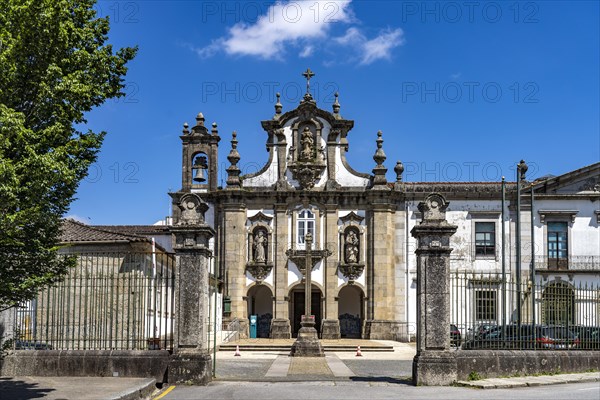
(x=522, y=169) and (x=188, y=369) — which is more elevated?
(x=522, y=169)

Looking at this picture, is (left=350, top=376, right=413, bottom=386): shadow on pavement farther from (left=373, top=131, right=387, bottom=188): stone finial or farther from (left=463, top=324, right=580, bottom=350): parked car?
(left=373, top=131, right=387, bottom=188): stone finial

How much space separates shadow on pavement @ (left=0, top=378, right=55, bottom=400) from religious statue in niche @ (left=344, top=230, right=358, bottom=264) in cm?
2343

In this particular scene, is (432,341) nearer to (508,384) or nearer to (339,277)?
(508,384)

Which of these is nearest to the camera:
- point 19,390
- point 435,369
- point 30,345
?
point 19,390

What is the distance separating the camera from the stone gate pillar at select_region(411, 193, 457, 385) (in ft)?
50.6

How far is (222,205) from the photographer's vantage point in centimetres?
3750

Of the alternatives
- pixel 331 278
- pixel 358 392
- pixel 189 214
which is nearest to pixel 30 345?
pixel 189 214

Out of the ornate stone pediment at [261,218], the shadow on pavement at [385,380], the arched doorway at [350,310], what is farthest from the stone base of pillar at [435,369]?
the ornate stone pediment at [261,218]

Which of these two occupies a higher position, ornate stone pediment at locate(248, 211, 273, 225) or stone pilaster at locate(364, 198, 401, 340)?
ornate stone pediment at locate(248, 211, 273, 225)

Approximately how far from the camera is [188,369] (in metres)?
15.3

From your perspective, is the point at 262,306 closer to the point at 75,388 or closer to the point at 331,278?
the point at 331,278

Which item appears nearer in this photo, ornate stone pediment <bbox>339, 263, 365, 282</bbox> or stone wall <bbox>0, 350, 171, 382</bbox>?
stone wall <bbox>0, 350, 171, 382</bbox>

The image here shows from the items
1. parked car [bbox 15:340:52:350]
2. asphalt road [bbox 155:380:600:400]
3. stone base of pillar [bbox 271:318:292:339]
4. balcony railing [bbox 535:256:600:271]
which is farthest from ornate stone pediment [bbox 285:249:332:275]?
parked car [bbox 15:340:52:350]

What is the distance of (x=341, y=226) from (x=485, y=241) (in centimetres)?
739
